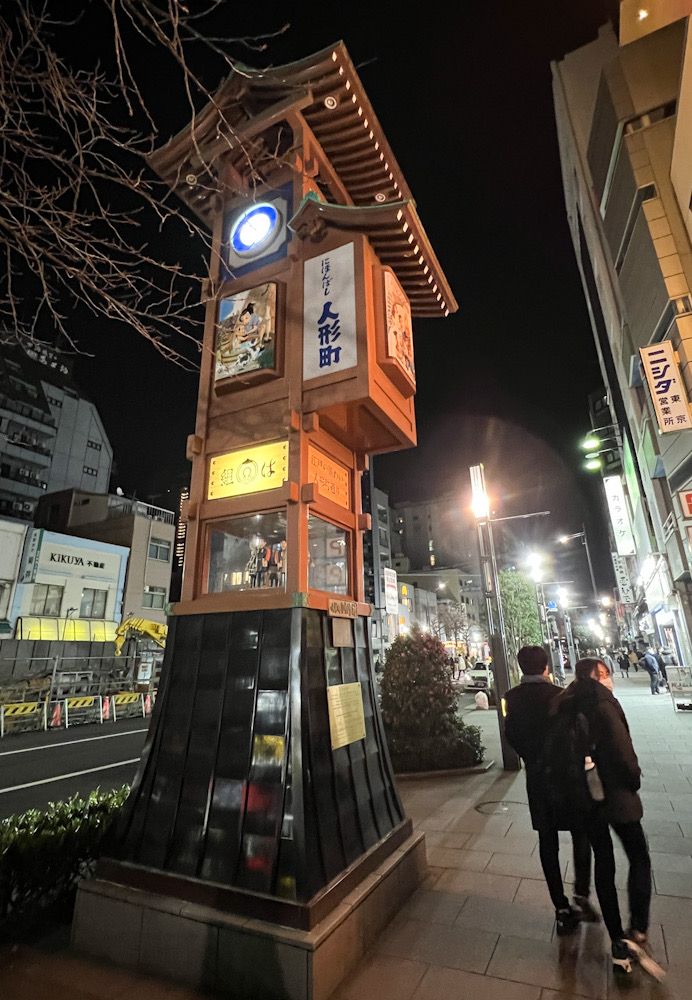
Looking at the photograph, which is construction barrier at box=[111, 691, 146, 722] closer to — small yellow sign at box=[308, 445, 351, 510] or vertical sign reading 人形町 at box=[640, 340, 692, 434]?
small yellow sign at box=[308, 445, 351, 510]

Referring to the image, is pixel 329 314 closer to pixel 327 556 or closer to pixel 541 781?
pixel 327 556

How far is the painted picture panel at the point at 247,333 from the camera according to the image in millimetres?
5672

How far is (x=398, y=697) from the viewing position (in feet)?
33.5

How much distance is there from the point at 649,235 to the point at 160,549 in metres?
33.2

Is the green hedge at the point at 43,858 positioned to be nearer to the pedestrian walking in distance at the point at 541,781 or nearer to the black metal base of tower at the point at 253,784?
the black metal base of tower at the point at 253,784

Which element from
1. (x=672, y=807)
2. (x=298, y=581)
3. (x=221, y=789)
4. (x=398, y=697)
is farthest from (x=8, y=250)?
(x=672, y=807)

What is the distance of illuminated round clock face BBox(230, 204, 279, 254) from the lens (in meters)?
6.45

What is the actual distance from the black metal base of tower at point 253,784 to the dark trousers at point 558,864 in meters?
1.42

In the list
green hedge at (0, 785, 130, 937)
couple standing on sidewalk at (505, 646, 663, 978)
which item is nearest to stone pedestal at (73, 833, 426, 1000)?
green hedge at (0, 785, 130, 937)

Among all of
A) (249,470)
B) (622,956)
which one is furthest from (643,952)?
(249,470)

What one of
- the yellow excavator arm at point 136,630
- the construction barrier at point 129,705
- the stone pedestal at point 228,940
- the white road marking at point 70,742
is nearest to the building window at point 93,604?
the yellow excavator arm at point 136,630

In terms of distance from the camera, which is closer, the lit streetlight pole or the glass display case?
the glass display case

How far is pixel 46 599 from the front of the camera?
28469 millimetres

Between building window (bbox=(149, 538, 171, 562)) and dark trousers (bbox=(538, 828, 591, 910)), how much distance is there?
1362 inches
